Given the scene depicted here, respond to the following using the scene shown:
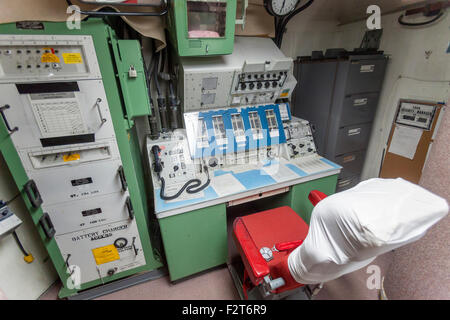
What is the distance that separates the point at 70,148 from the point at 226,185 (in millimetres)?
1168

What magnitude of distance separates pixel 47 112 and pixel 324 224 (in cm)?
166

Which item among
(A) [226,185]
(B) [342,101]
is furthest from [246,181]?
(B) [342,101]

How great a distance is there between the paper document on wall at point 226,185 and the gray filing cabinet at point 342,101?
4.11 feet

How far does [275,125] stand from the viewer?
7.00 ft

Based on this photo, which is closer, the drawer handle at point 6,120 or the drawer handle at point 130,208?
the drawer handle at point 6,120

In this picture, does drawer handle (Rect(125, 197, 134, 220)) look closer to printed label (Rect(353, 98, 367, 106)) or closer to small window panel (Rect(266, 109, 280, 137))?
small window panel (Rect(266, 109, 280, 137))

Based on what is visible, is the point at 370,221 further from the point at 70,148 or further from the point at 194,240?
the point at 70,148

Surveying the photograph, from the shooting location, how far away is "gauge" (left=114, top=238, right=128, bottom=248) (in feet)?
5.49

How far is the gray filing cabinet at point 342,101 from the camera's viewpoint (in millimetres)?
2207

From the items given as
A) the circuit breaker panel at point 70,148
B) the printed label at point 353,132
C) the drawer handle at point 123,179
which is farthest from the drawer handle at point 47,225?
the printed label at point 353,132

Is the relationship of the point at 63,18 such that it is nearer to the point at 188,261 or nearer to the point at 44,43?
the point at 44,43

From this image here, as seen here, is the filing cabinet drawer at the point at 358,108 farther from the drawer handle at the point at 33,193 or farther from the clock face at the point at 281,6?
the drawer handle at the point at 33,193

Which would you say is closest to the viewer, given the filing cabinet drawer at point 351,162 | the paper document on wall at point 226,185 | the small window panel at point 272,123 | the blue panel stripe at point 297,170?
the paper document on wall at point 226,185

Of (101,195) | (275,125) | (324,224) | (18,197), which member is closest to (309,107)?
(275,125)
